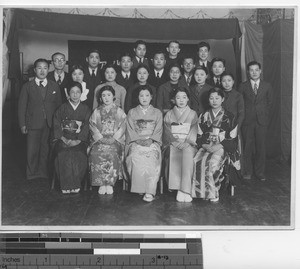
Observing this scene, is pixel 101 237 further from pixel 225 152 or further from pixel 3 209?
pixel 225 152

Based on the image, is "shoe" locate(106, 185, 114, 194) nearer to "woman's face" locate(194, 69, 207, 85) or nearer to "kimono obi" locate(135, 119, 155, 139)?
"kimono obi" locate(135, 119, 155, 139)

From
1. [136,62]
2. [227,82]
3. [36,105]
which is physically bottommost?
[36,105]

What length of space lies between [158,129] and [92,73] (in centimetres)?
45

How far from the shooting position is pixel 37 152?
9.07 ft

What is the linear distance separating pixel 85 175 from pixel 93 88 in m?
0.46

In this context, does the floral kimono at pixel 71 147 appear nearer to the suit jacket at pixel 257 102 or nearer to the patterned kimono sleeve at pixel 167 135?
the patterned kimono sleeve at pixel 167 135

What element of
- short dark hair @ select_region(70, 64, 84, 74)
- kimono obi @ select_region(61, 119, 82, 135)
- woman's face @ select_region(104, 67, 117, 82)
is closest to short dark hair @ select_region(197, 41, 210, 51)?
woman's face @ select_region(104, 67, 117, 82)

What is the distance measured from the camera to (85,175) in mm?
2785

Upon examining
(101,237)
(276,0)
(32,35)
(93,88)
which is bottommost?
(101,237)

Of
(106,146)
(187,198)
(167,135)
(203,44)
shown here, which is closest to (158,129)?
(167,135)

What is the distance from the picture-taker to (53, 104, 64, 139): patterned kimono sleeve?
9.06 ft

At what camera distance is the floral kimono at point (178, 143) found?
9.09 ft

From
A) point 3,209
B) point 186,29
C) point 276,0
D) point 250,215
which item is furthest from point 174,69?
point 3,209

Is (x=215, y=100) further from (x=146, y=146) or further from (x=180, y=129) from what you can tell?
(x=146, y=146)
